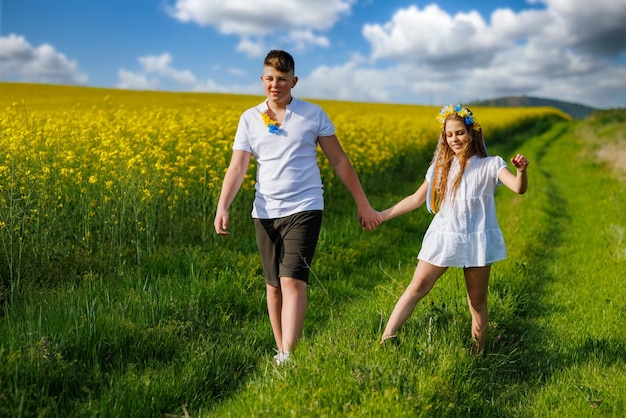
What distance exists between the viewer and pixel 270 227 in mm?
3984

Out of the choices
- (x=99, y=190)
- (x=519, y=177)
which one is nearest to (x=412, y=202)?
(x=519, y=177)

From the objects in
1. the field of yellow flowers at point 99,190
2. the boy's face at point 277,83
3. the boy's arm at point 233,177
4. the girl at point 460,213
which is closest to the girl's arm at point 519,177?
the girl at point 460,213

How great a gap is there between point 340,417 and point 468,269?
139 cm

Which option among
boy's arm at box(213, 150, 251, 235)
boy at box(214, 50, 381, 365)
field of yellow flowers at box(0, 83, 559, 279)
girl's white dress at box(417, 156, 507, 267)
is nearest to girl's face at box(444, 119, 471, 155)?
girl's white dress at box(417, 156, 507, 267)

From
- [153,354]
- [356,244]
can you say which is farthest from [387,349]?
[356,244]

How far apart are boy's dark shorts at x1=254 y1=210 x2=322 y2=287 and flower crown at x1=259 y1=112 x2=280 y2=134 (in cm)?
54

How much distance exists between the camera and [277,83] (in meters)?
3.81

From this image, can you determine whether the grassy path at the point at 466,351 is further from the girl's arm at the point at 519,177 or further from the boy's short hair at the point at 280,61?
the boy's short hair at the point at 280,61

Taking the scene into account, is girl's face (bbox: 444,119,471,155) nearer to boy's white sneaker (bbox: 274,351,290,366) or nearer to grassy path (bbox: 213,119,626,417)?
grassy path (bbox: 213,119,626,417)

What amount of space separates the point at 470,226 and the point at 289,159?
119 centimetres

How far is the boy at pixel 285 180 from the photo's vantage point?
3844 mm

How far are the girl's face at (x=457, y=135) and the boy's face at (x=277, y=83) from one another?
104 cm

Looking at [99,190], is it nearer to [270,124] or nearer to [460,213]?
[270,124]

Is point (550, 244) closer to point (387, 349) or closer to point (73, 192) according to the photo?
point (387, 349)
